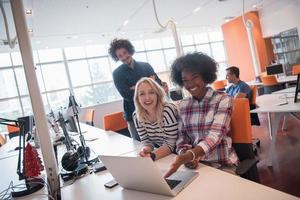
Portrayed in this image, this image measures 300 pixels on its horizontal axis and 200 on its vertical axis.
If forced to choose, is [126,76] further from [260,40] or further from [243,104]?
[260,40]

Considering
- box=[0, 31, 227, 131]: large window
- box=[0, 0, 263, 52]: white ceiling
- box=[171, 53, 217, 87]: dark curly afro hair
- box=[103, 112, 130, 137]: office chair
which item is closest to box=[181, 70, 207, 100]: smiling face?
box=[171, 53, 217, 87]: dark curly afro hair

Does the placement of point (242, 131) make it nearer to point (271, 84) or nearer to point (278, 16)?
point (271, 84)

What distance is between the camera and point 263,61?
8.75 m

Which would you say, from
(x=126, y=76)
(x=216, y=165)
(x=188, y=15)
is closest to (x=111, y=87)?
(x=188, y=15)

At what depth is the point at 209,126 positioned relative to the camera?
1.51 metres

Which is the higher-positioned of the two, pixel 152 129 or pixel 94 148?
pixel 152 129

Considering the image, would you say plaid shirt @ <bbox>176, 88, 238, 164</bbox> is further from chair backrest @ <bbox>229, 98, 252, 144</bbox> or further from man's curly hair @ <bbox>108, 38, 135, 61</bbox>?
man's curly hair @ <bbox>108, 38, 135, 61</bbox>

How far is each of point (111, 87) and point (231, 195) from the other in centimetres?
890

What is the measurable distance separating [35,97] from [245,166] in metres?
1.26

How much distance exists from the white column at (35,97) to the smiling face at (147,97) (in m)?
0.73

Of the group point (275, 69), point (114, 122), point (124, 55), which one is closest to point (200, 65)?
point (124, 55)

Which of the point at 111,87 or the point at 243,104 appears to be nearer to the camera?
the point at 243,104

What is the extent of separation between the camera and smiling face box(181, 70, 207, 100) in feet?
5.20

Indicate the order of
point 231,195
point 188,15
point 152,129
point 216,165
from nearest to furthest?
point 231,195, point 216,165, point 152,129, point 188,15
